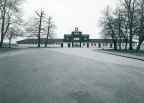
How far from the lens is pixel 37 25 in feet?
161

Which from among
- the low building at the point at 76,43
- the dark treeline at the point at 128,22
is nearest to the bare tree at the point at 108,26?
the dark treeline at the point at 128,22

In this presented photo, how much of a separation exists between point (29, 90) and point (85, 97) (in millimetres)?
2312

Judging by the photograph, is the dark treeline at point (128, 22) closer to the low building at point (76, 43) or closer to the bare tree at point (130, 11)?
the bare tree at point (130, 11)

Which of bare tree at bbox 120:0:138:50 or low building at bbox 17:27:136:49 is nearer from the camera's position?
bare tree at bbox 120:0:138:50

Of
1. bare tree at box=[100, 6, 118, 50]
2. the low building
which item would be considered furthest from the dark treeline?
the low building

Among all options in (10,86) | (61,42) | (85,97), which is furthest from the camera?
(61,42)

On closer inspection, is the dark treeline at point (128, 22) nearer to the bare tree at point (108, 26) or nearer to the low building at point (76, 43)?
the bare tree at point (108, 26)

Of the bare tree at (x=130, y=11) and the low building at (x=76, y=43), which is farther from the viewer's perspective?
the low building at (x=76, y=43)

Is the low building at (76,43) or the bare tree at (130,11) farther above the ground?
the bare tree at (130,11)

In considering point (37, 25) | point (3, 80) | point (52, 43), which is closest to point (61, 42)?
point (52, 43)

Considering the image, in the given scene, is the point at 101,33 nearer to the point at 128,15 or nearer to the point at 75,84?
the point at 128,15

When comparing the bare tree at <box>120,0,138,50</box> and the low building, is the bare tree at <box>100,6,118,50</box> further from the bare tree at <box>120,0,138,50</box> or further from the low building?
the low building

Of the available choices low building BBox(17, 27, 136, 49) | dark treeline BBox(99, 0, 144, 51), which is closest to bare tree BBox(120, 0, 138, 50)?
dark treeline BBox(99, 0, 144, 51)

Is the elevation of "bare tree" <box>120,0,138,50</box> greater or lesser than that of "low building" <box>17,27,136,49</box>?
greater
